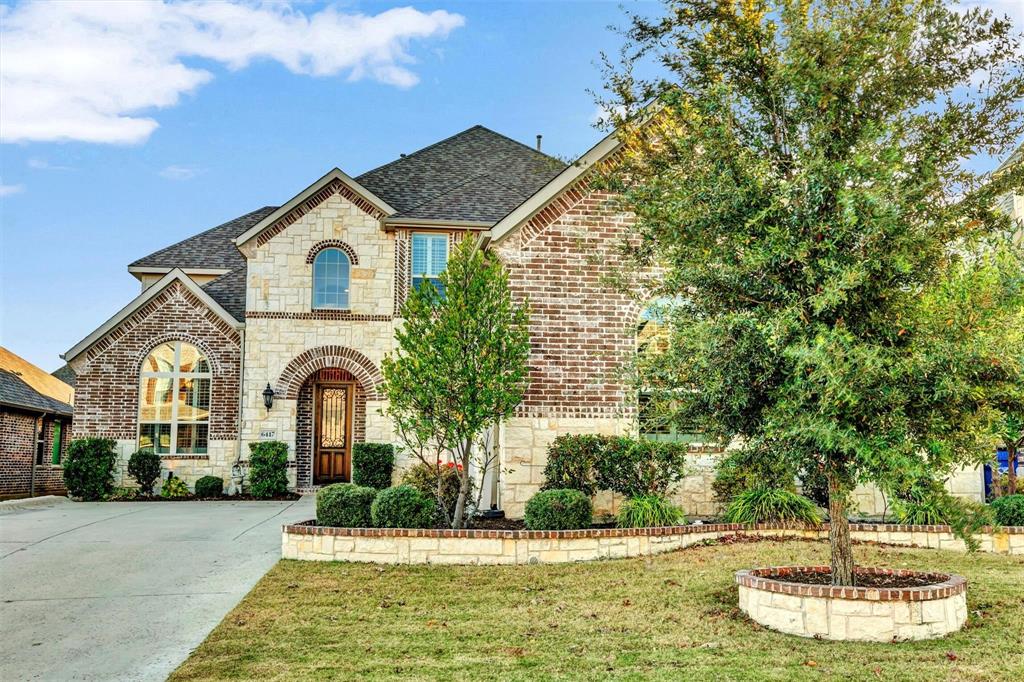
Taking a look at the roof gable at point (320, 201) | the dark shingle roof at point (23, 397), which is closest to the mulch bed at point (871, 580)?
the roof gable at point (320, 201)

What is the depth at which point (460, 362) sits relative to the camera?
34.4ft

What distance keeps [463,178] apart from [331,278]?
450cm

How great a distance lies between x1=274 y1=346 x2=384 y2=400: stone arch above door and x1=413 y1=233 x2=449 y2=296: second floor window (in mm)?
2356

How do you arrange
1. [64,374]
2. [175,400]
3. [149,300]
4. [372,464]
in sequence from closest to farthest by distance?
[372,464] < [175,400] < [149,300] < [64,374]

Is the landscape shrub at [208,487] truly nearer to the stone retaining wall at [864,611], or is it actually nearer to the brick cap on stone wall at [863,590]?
the brick cap on stone wall at [863,590]

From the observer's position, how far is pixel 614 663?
6.05 metres

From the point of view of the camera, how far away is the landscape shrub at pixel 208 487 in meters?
18.5

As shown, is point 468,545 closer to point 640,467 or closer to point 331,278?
point 640,467

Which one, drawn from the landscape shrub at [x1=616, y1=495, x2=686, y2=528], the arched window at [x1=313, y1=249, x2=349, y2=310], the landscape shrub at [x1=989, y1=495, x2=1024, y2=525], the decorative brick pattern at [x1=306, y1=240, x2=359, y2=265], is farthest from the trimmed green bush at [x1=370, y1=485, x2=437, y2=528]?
the decorative brick pattern at [x1=306, y1=240, x2=359, y2=265]

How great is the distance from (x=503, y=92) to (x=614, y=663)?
10.6 meters

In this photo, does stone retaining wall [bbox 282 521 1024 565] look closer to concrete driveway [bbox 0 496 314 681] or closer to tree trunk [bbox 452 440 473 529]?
concrete driveway [bbox 0 496 314 681]

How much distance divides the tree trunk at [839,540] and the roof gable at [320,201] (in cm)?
1420

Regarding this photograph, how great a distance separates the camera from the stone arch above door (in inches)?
758

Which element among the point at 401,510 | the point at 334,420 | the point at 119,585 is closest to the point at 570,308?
the point at 401,510
